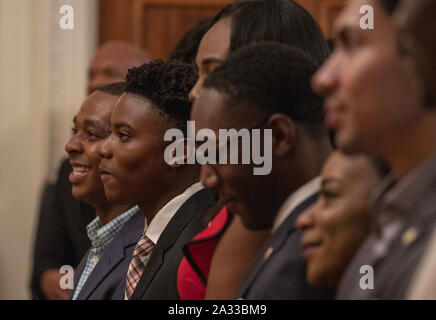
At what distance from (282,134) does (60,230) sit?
7.30 feet

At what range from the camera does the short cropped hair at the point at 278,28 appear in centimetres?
191

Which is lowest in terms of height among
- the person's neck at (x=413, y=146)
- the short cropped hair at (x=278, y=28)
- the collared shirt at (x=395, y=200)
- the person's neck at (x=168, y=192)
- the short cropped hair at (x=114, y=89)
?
the person's neck at (x=168, y=192)

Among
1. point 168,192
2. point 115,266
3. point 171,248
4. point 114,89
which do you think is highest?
point 114,89

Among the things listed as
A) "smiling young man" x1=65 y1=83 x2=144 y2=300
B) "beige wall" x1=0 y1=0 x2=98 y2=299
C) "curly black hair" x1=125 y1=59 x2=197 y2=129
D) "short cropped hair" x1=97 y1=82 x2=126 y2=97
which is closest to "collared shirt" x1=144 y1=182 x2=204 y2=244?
"curly black hair" x1=125 y1=59 x2=197 y2=129

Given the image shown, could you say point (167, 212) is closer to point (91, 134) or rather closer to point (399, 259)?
point (91, 134)

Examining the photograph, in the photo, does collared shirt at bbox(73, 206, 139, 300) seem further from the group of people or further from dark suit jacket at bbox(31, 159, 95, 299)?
dark suit jacket at bbox(31, 159, 95, 299)

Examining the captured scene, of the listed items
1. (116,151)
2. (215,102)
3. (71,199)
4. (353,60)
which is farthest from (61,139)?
(353,60)

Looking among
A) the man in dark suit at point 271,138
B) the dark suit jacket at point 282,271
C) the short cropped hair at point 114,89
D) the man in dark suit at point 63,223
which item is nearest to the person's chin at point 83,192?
the short cropped hair at point 114,89

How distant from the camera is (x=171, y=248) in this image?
6.72 ft

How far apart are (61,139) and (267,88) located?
3.12m

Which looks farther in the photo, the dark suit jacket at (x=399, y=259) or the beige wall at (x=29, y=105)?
the beige wall at (x=29, y=105)

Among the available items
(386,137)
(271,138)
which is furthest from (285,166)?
(386,137)

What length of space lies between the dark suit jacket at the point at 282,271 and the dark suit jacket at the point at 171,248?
0.47 metres

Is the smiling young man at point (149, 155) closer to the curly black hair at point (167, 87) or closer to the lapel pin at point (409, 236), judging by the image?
the curly black hair at point (167, 87)
